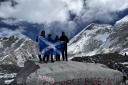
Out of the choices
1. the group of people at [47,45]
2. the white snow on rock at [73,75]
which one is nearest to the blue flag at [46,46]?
the group of people at [47,45]

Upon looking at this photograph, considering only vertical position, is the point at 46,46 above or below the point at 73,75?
above

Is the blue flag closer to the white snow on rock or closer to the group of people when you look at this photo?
the group of people

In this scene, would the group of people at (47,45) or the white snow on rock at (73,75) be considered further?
the group of people at (47,45)

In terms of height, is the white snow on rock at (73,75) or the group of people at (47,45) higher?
the group of people at (47,45)

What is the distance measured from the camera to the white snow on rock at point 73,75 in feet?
67.7

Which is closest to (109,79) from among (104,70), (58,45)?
(104,70)

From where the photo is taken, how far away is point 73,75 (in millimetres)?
21656

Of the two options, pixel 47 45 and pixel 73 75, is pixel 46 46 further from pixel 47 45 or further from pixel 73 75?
pixel 73 75

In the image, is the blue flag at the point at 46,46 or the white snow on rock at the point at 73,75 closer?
the white snow on rock at the point at 73,75

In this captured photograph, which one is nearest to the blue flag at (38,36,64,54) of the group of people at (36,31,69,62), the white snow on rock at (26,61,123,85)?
the group of people at (36,31,69,62)

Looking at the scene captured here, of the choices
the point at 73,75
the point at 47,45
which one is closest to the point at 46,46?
the point at 47,45

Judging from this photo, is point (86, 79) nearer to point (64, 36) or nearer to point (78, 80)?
point (78, 80)

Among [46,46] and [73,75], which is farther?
[46,46]

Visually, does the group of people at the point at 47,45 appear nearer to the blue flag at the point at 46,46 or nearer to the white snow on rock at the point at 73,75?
the blue flag at the point at 46,46
